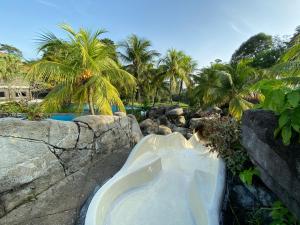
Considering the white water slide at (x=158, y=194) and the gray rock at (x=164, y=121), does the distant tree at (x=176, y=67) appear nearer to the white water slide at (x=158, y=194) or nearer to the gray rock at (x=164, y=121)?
the gray rock at (x=164, y=121)

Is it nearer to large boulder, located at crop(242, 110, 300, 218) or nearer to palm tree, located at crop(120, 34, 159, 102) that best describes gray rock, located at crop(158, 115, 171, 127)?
palm tree, located at crop(120, 34, 159, 102)

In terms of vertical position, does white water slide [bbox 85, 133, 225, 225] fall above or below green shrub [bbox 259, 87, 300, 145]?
below

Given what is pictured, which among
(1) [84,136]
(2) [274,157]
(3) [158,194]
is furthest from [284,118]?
(1) [84,136]

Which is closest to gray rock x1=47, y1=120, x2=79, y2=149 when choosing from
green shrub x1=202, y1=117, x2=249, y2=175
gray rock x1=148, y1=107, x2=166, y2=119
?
green shrub x1=202, y1=117, x2=249, y2=175

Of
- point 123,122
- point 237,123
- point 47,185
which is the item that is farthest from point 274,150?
point 123,122

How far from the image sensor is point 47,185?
4246 mm

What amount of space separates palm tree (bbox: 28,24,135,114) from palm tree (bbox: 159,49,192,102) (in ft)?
49.2

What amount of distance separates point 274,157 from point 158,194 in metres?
2.88

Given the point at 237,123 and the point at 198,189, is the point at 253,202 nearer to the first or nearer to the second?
the point at 198,189

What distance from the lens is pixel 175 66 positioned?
21.5 metres

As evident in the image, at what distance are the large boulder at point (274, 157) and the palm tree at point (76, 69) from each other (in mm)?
4940

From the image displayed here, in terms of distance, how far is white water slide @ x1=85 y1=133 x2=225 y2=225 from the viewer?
359 centimetres

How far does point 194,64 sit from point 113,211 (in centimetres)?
2119

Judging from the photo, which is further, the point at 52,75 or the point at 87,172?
the point at 52,75
